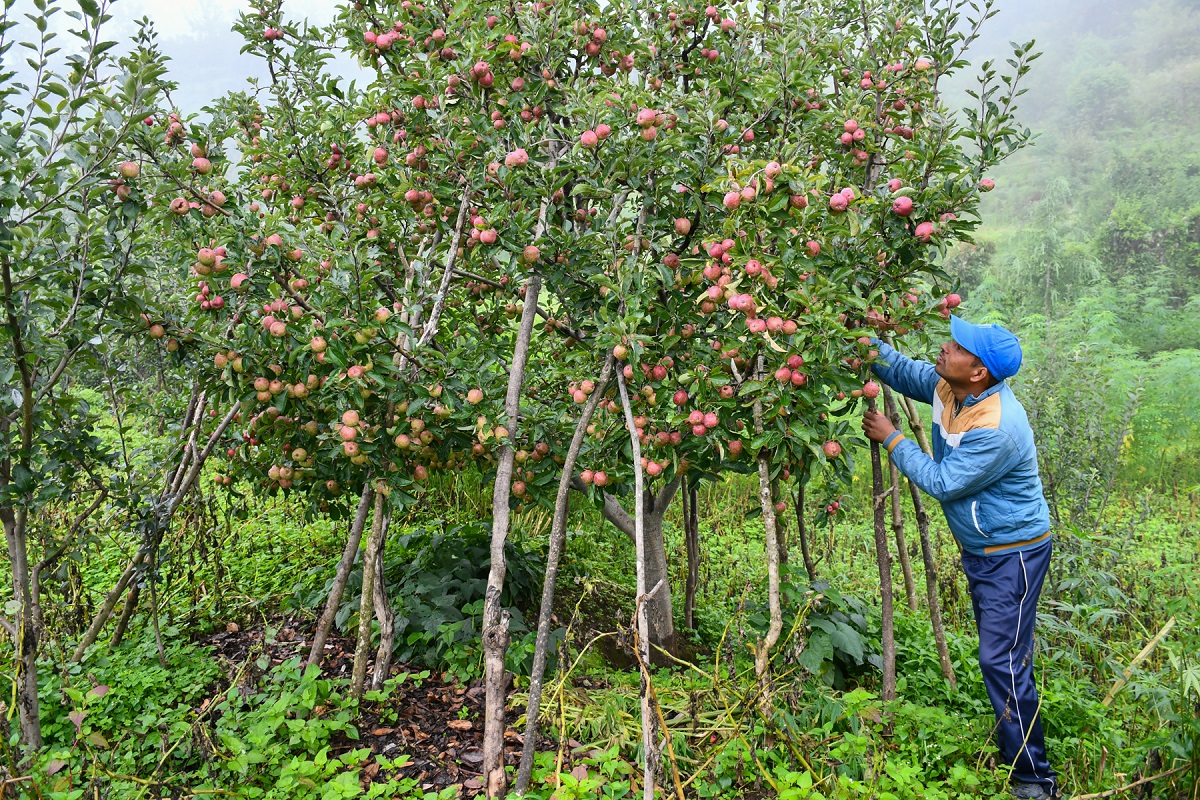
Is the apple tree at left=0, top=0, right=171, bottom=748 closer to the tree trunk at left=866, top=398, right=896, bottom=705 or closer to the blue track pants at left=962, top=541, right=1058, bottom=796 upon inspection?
the tree trunk at left=866, top=398, right=896, bottom=705

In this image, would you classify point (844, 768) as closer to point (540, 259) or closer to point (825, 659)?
point (825, 659)

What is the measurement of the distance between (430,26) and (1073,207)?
2009cm

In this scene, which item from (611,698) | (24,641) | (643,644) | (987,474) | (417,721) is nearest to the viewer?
(643,644)

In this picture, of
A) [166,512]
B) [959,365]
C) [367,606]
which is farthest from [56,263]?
[959,365]

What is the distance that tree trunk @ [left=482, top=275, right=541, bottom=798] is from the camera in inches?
91.4

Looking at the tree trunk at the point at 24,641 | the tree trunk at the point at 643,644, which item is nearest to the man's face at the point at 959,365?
the tree trunk at the point at 643,644

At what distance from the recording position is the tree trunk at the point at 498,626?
7.61 ft

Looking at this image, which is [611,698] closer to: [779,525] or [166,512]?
[779,525]

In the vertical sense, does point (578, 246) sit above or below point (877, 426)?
above

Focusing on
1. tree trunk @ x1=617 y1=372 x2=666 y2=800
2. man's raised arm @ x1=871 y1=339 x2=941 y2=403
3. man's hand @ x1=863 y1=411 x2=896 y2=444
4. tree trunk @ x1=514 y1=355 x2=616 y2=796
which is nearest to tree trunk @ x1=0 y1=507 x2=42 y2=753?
tree trunk @ x1=514 y1=355 x2=616 y2=796

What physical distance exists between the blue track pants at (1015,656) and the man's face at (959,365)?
0.63 m

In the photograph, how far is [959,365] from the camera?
2.53m

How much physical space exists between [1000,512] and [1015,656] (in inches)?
19.2

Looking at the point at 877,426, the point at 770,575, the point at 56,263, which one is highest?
the point at 56,263
